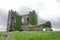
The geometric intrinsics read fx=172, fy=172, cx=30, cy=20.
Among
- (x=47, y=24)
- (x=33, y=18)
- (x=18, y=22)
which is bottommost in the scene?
(x=47, y=24)

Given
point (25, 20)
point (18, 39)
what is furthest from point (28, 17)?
point (18, 39)

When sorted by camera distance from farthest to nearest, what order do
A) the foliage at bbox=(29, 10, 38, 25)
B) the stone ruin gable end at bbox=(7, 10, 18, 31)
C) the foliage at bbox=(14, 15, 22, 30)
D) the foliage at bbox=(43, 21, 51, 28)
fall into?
the stone ruin gable end at bbox=(7, 10, 18, 31) < the foliage at bbox=(14, 15, 22, 30) < the foliage at bbox=(29, 10, 38, 25) < the foliage at bbox=(43, 21, 51, 28)

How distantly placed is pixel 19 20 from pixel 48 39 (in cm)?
3996

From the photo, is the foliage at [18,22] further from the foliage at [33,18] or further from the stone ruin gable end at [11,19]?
the foliage at [33,18]

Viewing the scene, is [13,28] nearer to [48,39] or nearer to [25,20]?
[25,20]

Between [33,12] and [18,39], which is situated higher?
[33,12]

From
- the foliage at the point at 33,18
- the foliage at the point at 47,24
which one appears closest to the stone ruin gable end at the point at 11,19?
the foliage at the point at 33,18

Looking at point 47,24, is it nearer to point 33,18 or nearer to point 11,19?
point 33,18

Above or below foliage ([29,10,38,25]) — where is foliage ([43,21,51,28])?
below

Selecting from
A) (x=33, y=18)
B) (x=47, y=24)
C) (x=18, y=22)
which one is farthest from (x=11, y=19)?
(x=47, y=24)

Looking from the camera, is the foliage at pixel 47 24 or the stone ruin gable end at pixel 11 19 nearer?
the foliage at pixel 47 24

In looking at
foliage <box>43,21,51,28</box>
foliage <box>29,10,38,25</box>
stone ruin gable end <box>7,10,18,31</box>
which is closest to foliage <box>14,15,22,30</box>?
stone ruin gable end <box>7,10,18,31</box>

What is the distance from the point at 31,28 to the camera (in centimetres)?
6662

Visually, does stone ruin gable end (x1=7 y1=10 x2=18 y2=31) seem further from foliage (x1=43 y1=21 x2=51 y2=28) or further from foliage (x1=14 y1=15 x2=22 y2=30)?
foliage (x1=43 y1=21 x2=51 y2=28)
